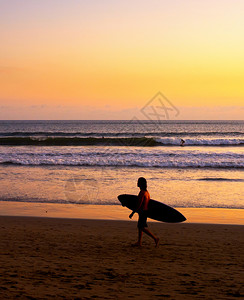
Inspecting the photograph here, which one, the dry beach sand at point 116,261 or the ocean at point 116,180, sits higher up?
the ocean at point 116,180

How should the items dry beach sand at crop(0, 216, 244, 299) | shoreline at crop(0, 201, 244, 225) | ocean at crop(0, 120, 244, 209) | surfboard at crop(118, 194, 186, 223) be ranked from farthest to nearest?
ocean at crop(0, 120, 244, 209)
shoreline at crop(0, 201, 244, 225)
surfboard at crop(118, 194, 186, 223)
dry beach sand at crop(0, 216, 244, 299)

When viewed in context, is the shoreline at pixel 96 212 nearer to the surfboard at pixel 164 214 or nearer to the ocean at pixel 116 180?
the ocean at pixel 116 180

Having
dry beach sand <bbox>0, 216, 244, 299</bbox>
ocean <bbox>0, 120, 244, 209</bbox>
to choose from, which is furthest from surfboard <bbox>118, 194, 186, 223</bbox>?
ocean <bbox>0, 120, 244, 209</bbox>

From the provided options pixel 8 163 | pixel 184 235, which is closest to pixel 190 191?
pixel 184 235

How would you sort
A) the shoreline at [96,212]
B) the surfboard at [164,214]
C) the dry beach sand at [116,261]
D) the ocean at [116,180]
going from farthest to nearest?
the ocean at [116,180]
the shoreline at [96,212]
the surfboard at [164,214]
the dry beach sand at [116,261]

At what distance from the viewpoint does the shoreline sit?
9.58m

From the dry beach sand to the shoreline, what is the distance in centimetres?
66

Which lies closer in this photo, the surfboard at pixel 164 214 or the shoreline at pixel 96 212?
the surfboard at pixel 164 214

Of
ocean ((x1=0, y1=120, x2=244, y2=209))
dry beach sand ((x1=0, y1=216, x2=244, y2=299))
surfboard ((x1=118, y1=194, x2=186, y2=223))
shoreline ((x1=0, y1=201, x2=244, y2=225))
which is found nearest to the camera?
dry beach sand ((x1=0, y1=216, x2=244, y2=299))

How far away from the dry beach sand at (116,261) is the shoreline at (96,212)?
0.66 metres

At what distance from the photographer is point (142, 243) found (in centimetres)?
738

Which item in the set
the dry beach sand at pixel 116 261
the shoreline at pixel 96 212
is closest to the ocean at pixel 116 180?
the shoreline at pixel 96 212

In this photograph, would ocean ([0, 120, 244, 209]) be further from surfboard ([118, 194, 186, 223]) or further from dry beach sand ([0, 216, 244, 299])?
dry beach sand ([0, 216, 244, 299])

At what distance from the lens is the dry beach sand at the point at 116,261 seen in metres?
4.66
